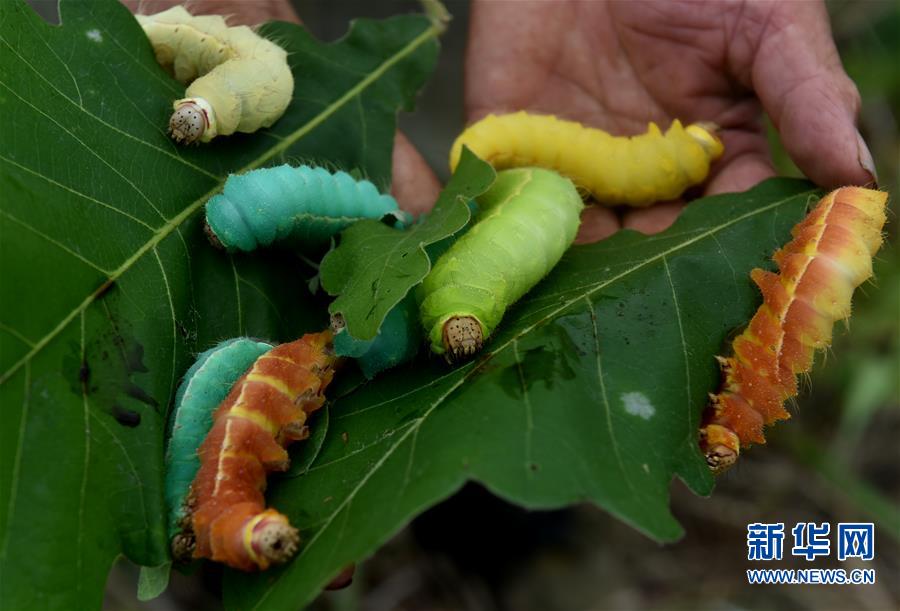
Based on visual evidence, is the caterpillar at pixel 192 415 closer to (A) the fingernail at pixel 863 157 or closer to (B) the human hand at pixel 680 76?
(B) the human hand at pixel 680 76

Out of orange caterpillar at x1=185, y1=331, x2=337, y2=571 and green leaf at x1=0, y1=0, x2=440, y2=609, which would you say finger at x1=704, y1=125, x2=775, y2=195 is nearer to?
green leaf at x1=0, y1=0, x2=440, y2=609

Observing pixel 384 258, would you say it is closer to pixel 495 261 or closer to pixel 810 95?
pixel 495 261

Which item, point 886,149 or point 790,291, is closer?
point 790,291

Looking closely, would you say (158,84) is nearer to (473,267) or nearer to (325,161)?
(325,161)

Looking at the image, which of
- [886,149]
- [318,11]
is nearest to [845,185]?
[886,149]

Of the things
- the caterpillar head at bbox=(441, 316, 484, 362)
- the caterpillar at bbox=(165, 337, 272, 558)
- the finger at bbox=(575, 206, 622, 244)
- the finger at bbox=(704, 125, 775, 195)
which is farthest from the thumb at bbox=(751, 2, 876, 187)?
the caterpillar at bbox=(165, 337, 272, 558)
